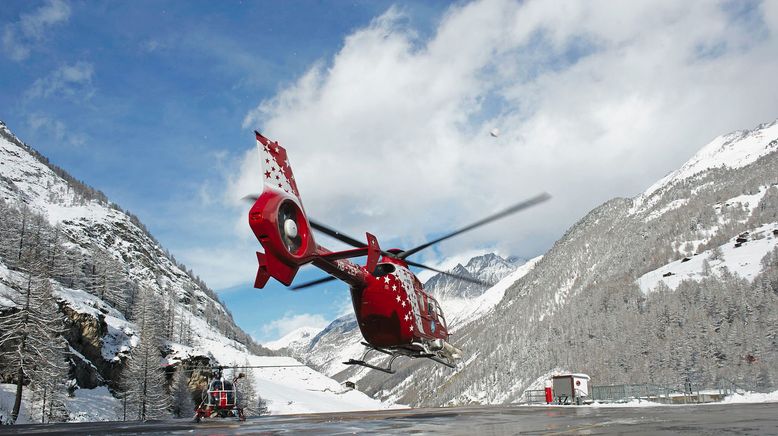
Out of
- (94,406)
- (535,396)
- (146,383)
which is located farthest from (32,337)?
(535,396)

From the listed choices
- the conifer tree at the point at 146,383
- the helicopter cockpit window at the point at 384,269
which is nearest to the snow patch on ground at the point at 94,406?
the conifer tree at the point at 146,383

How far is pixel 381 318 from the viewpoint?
26953 millimetres

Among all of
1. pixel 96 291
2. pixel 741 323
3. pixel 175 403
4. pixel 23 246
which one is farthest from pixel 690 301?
pixel 23 246

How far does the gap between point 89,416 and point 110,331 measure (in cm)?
2996

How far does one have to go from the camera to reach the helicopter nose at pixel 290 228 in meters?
19.8

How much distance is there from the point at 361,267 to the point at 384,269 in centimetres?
139

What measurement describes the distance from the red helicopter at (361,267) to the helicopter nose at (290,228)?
0.04 metres

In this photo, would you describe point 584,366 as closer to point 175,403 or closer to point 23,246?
point 175,403

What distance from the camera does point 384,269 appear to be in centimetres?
2758

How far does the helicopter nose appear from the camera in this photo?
1983 centimetres

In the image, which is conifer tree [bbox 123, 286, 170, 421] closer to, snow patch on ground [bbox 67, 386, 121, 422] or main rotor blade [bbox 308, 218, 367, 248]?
snow patch on ground [bbox 67, 386, 121, 422]

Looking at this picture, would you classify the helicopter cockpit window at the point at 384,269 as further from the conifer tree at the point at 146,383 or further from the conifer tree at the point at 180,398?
the conifer tree at the point at 180,398

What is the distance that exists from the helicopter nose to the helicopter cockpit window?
807 cm

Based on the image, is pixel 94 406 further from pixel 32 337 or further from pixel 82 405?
pixel 32 337
